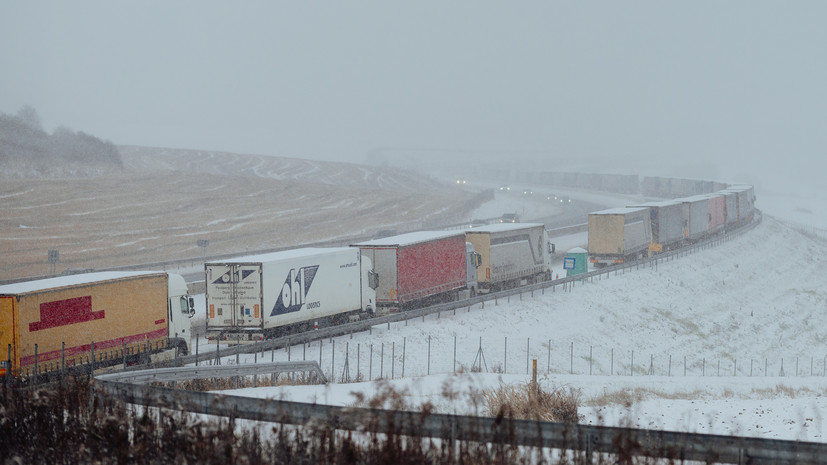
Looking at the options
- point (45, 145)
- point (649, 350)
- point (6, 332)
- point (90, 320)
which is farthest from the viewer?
point (45, 145)

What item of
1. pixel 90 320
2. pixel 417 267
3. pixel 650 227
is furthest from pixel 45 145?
pixel 90 320

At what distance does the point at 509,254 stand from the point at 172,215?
50.8m

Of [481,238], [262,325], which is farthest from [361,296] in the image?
[481,238]

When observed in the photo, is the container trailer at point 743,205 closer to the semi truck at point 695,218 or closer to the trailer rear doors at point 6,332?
the semi truck at point 695,218

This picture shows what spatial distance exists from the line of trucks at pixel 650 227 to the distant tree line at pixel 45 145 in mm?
70566

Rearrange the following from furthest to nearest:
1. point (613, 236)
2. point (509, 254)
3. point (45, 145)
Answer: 1. point (45, 145)
2. point (613, 236)
3. point (509, 254)

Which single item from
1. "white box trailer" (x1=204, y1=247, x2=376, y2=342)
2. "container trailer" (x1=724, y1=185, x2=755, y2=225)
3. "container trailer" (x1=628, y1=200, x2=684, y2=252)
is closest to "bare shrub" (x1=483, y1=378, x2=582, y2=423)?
"white box trailer" (x1=204, y1=247, x2=376, y2=342)

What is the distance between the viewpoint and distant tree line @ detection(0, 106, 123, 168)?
10350cm

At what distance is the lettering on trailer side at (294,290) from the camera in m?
30.0

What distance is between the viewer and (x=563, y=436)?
10.8 metres

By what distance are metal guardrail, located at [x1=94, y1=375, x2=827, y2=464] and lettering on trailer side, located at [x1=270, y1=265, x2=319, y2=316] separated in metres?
18.1

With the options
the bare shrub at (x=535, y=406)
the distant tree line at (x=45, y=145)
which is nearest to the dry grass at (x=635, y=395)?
the bare shrub at (x=535, y=406)

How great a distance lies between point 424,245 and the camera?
37656mm

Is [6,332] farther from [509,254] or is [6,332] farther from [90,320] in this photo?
[509,254]
